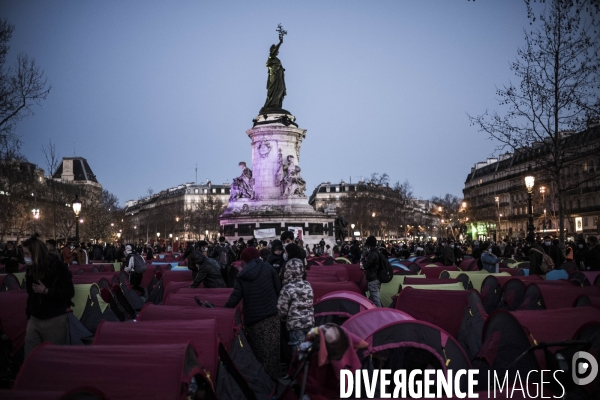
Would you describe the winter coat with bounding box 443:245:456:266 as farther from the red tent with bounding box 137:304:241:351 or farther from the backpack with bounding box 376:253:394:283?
the red tent with bounding box 137:304:241:351

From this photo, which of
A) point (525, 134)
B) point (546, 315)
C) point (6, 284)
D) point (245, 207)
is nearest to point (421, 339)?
point (546, 315)

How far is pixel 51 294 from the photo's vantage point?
306 inches

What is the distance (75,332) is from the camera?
10.9 m

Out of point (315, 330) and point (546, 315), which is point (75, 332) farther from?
point (546, 315)

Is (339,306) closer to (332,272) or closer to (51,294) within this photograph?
(51,294)

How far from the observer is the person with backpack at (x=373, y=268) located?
13.5 meters

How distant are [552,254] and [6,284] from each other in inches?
602

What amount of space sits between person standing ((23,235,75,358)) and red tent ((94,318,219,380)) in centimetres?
135

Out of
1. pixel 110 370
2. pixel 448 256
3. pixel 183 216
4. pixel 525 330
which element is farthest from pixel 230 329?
pixel 183 216

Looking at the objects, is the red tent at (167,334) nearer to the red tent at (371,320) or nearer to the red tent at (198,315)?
the red tent at (198,315)

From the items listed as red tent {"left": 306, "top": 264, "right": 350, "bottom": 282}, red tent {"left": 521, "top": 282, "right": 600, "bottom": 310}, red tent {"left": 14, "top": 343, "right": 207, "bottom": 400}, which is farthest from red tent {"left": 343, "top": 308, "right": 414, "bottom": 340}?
red tent {"left": 306, "top": 264, "right": 350, "bottom": 282}

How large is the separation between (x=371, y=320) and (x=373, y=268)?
19.7ft

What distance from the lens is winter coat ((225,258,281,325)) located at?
29.6 feet

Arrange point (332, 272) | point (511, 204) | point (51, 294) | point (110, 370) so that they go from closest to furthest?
point (110, 370)
point (51, 294)
point (332, 272)
point (511, 204)
